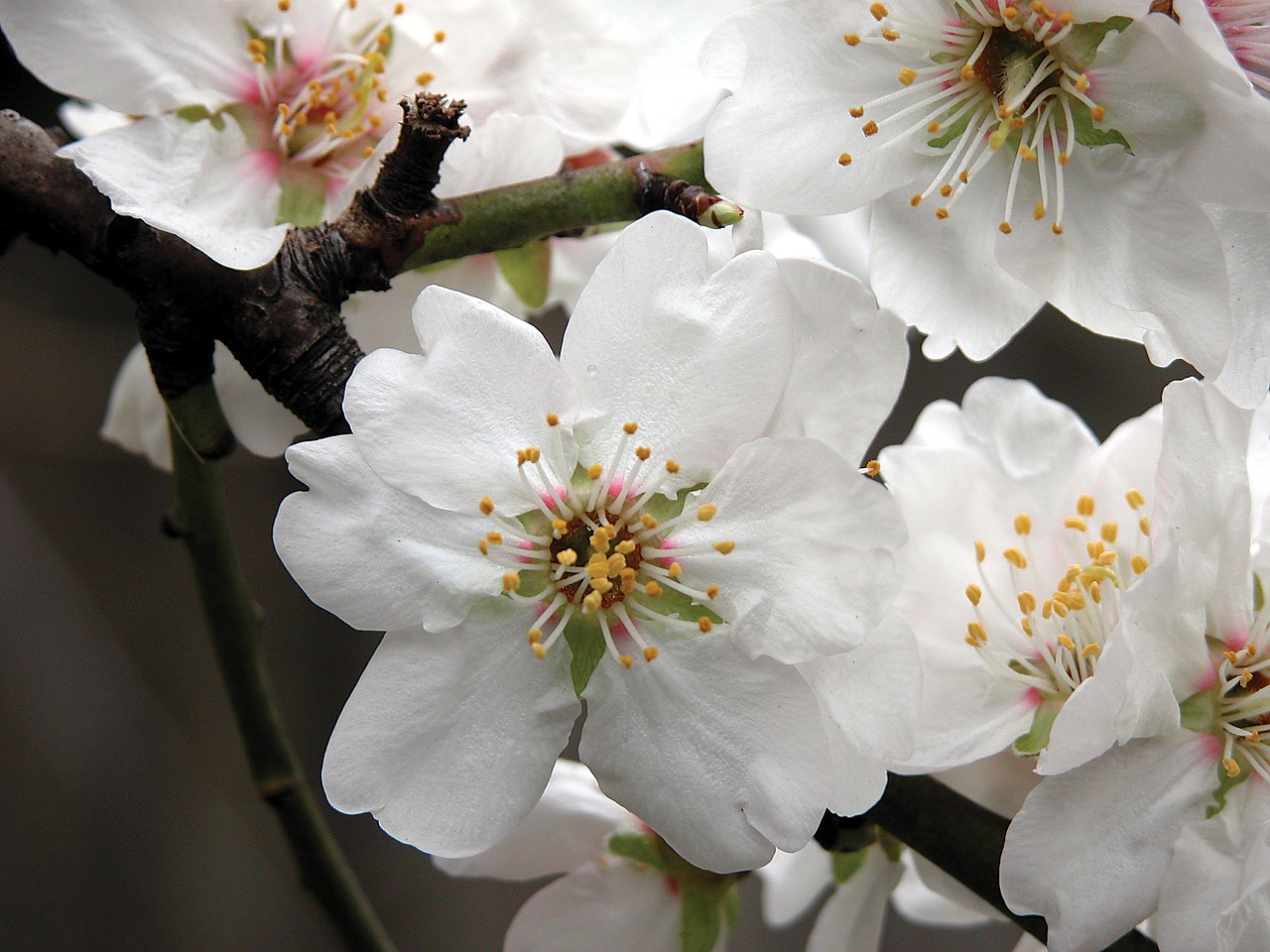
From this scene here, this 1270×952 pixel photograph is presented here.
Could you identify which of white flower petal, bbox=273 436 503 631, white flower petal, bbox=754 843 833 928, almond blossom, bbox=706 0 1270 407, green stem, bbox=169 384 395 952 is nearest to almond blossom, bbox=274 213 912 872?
white flower petal, bbox=273 436 503 631

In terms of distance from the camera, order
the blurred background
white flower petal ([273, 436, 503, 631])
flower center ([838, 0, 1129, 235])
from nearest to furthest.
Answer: white flower petal ([273, 436, 503, 631]) < flower center ([838, 0, 1129, 235]) < the blurred background

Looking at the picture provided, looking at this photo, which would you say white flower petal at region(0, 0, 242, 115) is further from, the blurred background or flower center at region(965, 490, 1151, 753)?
the blurred background

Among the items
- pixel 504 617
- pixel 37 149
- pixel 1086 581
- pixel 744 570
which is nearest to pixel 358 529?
pixel 504 617

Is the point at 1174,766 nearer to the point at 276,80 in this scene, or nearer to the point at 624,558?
the point at 624,558

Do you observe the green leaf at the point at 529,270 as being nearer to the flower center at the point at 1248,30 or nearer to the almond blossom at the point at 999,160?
the almond blossom at the point at 999,160

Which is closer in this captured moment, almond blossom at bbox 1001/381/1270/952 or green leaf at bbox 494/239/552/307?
almond blossom at bbox 1001/381/1270/952

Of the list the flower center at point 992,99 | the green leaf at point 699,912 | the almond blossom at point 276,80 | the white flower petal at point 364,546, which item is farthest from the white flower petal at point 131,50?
the green leaf at point 699,912

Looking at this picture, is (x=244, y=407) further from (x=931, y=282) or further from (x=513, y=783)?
(x=931, y=282)
